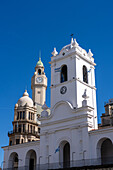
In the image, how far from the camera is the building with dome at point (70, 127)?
33375 millimetres

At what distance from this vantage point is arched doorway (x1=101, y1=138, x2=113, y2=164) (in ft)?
111

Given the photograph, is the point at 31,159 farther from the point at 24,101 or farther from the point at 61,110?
the point at 24,101

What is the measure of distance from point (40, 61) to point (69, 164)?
181ft

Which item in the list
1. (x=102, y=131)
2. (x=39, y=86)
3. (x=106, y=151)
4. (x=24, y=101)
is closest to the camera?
(x=102, y=131)

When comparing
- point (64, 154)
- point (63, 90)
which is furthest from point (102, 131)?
point (63, 90)

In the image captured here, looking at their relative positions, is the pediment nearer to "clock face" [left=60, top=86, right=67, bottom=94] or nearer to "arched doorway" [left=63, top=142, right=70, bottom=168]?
"clock face" [left=60, top=86, right=67, bottom=94]

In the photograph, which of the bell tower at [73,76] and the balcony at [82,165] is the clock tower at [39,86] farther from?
the balcony at [82,165]

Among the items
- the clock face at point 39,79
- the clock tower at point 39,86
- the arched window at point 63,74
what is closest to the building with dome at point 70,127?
the arched window at point 63,74

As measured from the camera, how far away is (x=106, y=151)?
3519 cm

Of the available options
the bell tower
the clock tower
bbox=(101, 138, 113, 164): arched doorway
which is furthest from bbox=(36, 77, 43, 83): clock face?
bbox=(101, 138, 113, 164): arched doorway

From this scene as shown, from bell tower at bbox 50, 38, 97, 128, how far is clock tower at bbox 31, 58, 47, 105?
3800 cm

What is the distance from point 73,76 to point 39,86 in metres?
43.6

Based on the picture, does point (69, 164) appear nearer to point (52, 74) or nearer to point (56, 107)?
point (56, 107)

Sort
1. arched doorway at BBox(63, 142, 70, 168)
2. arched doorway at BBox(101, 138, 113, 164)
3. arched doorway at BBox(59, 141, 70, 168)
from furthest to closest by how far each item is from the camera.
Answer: arched doorway at BBox(63, 142, 70, 168) → arched doorway at BBox(59, 141, 70, 168) → arched doorway at BBox(101, 138, 113, 164)
